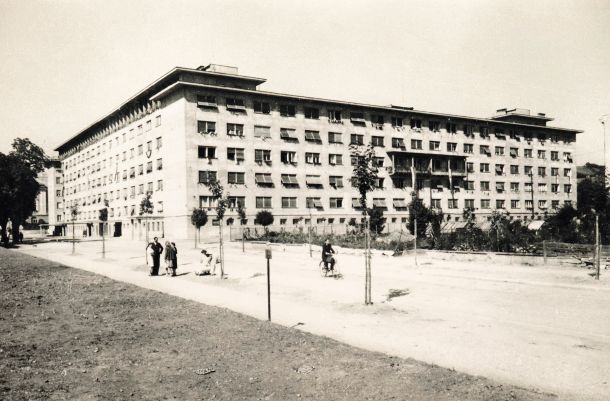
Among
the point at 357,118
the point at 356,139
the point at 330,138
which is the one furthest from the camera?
the point at 357,118

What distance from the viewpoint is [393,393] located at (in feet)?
21.5

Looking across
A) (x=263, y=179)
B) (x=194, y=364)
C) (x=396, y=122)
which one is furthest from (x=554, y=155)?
(x=194, y=364)

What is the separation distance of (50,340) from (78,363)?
6.76 feet

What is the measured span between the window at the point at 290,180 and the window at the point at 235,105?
929 cm

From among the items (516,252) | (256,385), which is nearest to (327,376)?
(256,385)

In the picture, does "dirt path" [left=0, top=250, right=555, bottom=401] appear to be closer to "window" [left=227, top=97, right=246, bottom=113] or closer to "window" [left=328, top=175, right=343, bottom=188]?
"window" [left=227, top=97, right=246, bottom=113]

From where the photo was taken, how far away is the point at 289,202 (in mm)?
57312

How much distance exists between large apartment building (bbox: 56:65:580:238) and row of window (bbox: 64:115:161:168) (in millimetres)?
292

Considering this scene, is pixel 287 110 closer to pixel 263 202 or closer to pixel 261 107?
pixel 261 107

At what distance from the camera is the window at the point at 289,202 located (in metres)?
57.0

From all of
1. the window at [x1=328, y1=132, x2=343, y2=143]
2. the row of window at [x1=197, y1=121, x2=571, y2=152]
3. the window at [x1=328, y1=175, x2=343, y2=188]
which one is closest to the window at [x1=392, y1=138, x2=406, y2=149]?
the row of window at [x1=197, y1=121, x2=571, y2=152]

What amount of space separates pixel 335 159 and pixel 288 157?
278 inches

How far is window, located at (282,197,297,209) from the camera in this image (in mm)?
57000

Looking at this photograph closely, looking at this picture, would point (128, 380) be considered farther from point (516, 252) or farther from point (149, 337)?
point (516, 252)
